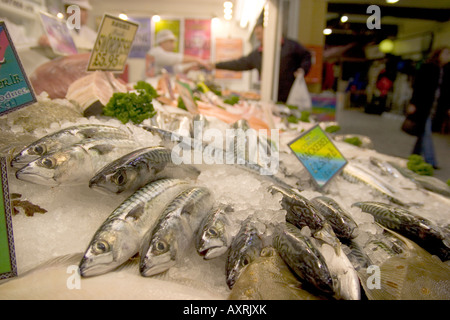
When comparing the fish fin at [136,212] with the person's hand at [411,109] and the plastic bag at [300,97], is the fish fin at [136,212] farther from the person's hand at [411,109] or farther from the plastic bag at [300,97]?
the plastic bag at [300,97]

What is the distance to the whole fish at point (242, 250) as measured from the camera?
3.44ft

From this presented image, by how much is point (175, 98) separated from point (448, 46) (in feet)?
8.41

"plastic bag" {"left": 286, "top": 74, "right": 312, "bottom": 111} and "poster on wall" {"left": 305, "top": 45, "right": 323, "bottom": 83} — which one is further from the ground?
"poster on wall" {"left": 305, "top": 45, "right": 323, "bottom": 83}

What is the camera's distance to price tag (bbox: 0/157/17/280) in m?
1.06

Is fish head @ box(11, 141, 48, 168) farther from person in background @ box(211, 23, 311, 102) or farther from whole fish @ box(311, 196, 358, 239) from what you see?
person in background @ box(211, 23, 311, 102)

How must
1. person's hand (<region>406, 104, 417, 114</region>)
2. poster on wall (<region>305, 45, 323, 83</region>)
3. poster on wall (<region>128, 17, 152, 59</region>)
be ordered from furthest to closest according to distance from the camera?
poster on wall (<region>128, 17, 152, 59</region>) < poster on wall (<region>305, 45, 323, 83</region>) < person's hand (<region>406, 104, 417, 114</region>)

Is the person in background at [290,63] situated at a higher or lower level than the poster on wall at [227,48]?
lower

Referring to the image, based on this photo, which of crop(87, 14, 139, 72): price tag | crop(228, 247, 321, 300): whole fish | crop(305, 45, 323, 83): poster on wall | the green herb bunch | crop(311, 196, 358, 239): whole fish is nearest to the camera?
crop(228, 247, 321, 300): whole fish

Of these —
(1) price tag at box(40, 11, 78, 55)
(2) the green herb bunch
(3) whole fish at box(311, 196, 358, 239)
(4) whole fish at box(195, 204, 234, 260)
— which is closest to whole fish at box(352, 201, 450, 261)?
(3) whole fish at box(311, 196, 358, 239)

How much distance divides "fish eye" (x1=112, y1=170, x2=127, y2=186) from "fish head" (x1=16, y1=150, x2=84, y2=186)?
20 centimetres

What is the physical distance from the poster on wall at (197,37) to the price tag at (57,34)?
747cm

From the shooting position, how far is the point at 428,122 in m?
2.78

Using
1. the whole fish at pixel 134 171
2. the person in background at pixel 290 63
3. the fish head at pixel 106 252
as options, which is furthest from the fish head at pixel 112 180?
the person in background at pixel 290 63

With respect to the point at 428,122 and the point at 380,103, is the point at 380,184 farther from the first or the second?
the point at 380,103
